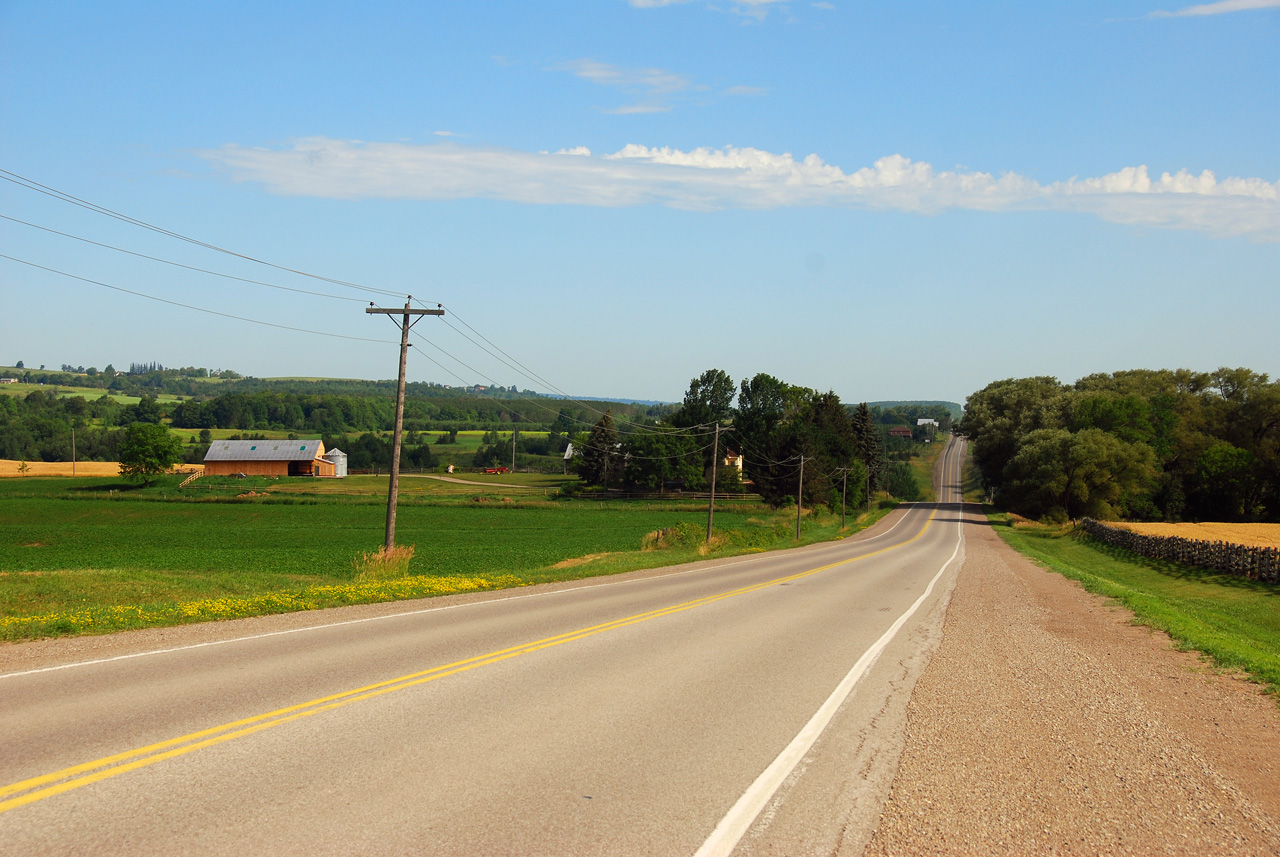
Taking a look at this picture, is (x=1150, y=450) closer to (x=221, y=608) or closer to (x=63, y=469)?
(x=221, y=608)

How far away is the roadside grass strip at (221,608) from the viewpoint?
37.9 feet

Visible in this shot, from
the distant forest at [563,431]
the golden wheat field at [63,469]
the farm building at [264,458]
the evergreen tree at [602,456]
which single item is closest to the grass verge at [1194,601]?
the distant forest at [563,431]

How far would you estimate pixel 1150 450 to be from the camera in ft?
239

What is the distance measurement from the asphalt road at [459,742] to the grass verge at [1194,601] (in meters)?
5.10

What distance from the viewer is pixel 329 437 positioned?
155000 mm

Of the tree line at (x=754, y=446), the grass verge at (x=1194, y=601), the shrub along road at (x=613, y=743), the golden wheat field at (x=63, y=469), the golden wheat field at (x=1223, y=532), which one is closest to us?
the shrub along road at (x=613, y=743)

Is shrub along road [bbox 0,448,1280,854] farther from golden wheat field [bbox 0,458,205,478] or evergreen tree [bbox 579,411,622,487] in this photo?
golden wheat field [bbox 0,458,205,478]

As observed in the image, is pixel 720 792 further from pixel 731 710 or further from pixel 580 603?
pixel 580 603

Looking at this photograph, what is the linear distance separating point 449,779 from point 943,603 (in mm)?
Answer: 15927

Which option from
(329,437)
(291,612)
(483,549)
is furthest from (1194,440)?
(329,437)

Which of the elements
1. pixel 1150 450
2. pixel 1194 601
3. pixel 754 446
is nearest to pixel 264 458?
pixel 754 446

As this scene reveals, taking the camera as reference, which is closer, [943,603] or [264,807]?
[264,807]

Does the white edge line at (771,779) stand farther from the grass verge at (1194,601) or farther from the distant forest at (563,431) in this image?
the distant forest at (563,431)

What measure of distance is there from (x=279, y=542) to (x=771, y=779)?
4362 centimetres
